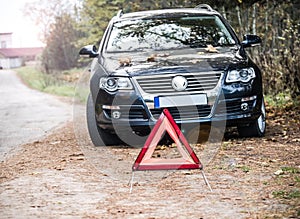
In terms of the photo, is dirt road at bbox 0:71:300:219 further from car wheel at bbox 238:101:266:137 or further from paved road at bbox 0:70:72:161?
paved road at bbox 0:70:72:161

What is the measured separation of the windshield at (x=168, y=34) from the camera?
908cm

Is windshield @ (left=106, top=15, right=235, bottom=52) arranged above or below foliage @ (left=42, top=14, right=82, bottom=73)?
above

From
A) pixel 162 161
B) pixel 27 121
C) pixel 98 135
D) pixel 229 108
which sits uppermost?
pixel 162 161

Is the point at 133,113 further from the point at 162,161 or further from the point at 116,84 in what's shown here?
the point at 162,161

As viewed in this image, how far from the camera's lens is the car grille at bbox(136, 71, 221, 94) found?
311 inches

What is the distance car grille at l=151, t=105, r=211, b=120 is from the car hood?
1.50 feet

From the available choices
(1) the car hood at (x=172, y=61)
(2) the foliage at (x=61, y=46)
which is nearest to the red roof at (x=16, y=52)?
(2) the foliage at (x=61, y=46)

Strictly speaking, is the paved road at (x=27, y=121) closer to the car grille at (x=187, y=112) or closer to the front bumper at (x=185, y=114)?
the front bumper at (x=185, y=114)

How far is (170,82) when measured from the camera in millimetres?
7898

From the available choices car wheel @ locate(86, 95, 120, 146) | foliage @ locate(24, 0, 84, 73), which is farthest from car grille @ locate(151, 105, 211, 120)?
foliage @ locate(24, 0, 84, 73)

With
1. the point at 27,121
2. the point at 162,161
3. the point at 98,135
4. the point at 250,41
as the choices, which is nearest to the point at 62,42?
the point at 27,121

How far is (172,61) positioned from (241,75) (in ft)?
2.90

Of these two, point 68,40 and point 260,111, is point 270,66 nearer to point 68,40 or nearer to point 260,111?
point 260,111

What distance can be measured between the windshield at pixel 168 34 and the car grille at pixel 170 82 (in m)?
1.11
